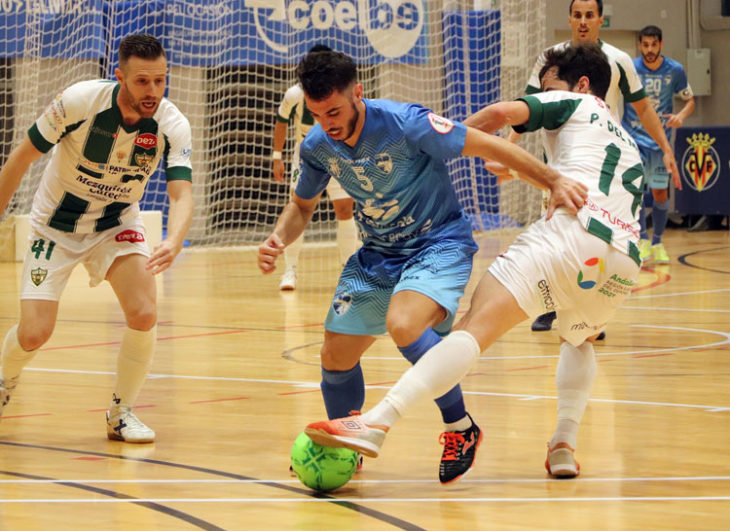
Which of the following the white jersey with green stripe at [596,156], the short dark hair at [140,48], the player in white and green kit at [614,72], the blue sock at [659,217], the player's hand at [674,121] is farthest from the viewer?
the blue sock at [659,217]

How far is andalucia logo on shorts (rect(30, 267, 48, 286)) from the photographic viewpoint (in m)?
4.51

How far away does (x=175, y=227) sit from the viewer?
4391 mm

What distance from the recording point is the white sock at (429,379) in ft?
11.3

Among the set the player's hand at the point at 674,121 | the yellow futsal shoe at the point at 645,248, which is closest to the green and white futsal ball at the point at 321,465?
the yellow futsal shoe at the point at 645,248

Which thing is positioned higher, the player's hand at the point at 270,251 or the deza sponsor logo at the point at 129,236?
the deza sponsor logo at the point at 129,236

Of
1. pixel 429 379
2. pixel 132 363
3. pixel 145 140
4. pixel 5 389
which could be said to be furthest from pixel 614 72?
pixel 5 389

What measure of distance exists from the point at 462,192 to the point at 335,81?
11.5m

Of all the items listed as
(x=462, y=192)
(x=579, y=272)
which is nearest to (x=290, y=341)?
(x=579, y=272)

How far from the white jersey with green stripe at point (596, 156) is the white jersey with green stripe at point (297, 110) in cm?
565

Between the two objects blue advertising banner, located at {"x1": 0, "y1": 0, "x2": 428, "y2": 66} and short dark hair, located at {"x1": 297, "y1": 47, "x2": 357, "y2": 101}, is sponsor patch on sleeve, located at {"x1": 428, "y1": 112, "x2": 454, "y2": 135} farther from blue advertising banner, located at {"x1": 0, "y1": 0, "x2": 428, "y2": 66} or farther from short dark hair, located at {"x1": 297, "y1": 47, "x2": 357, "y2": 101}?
blue advertising banner, located at {"x1": 0, "y1": 0, "x2": 428, "y2": 66}

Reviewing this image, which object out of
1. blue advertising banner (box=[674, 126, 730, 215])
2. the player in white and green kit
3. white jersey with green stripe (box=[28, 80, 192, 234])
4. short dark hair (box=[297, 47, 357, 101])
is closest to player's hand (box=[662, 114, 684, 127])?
the player in white and green kit

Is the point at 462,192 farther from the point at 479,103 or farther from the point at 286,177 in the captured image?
the point at 286,177

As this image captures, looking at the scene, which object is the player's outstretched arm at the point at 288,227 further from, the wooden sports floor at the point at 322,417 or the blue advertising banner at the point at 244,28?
the blue advertising banner at the point at 244,28

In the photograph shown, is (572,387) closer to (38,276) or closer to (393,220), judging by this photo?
(393,220)
